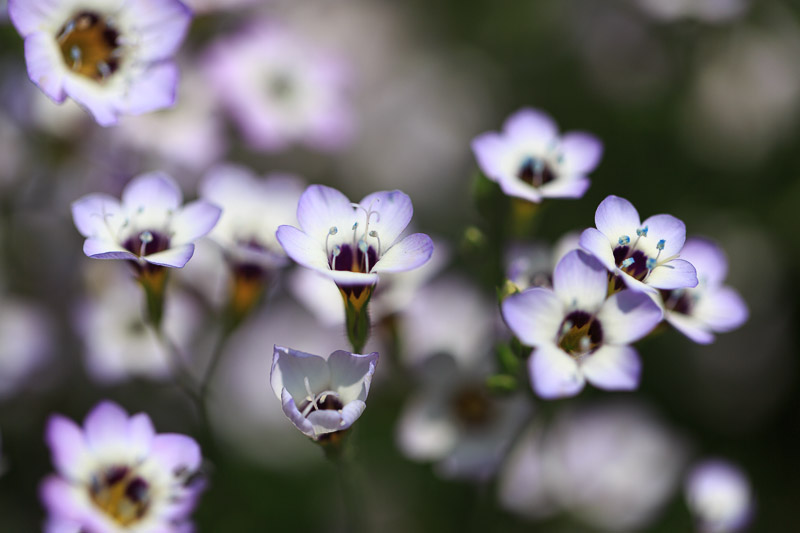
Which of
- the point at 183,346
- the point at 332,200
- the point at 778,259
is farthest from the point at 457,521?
the point at 778,259

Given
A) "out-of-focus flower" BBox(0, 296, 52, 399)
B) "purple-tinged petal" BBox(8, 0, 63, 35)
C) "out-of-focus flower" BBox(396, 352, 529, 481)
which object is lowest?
"out-of-focus flower" BBox(0, 296, 52, 399)

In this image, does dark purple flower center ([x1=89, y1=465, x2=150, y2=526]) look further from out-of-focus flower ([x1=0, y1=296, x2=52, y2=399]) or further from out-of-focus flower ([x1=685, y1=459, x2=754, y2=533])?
out-of-focus flower ([x1=685, y1=459, x2=754, y2=533])

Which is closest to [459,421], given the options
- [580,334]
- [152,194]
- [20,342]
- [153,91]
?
[580,334]

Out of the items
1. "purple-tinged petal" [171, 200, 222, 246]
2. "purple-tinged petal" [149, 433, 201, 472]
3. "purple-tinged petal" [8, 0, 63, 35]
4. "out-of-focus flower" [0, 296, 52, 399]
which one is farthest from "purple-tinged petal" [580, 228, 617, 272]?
"out-of-focus flower" [0, 296, 52, 399]

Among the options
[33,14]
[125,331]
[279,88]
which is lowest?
[125,331]

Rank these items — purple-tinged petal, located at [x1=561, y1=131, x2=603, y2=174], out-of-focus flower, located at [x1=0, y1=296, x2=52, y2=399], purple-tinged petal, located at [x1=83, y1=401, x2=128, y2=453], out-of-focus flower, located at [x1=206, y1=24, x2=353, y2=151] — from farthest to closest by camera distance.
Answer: out-of-focus flower, located at [x1=206, y1=24, x2=353, y2=151] → out-of-focus flower, located at [x1=0, y1=296, x2=52, y2=399] → purple-tinged petal, located at [x1=561, y1=131, x2=603, y2=174] → purple-tinged petal, located at [x1=83, y1=401, x2=128, y2=453]

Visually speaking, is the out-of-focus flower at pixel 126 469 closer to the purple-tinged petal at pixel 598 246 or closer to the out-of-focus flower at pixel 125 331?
the out-of-focus flower at pixel 125 331

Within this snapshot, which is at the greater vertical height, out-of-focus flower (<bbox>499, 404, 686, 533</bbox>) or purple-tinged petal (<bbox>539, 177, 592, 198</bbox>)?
purple-tinged petal (<bbox>539, 177, 592, 198</bbox>)

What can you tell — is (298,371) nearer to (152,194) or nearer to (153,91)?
(152,194)
